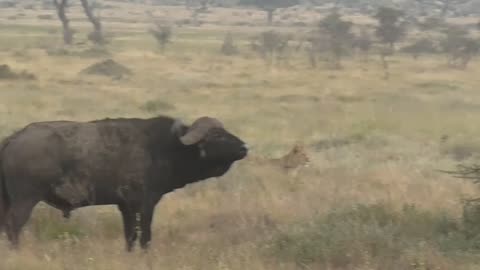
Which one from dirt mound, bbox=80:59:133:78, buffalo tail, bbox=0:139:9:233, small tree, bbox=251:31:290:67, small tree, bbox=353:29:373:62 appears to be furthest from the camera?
small tree, bbox=353:29:373:62

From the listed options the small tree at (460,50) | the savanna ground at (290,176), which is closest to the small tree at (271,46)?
the savanna ground at (290,176)

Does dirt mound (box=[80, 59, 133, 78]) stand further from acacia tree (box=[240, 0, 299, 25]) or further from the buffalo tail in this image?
acacia tree (box=[240, 0, 299, 25])

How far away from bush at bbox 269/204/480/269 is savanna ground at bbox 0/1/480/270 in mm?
16

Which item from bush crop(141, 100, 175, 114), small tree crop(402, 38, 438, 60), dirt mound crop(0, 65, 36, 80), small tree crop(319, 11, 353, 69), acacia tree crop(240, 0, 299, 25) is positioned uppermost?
bush crop(141, 100, 175, 114)

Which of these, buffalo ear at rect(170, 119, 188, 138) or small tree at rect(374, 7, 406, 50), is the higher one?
buffalo ear at rect(170, 119, 188, 138)

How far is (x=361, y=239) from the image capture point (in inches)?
276

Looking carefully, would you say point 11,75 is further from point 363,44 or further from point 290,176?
point 363,44

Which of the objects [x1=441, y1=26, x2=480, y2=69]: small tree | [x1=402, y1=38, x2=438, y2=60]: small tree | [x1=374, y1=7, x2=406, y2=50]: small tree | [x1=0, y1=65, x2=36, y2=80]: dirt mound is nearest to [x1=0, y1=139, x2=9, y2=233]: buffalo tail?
[x1=0, y1=65, x2=36, y2=80]: dirt mound

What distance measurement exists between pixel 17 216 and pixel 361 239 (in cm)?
282

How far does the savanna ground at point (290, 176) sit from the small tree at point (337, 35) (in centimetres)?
397

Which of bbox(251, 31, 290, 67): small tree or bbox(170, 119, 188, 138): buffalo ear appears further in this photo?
bbox(251, 31, 290, 67): small tree

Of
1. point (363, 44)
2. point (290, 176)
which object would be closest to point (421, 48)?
point (363, 44)

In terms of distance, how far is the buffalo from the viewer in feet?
22.5

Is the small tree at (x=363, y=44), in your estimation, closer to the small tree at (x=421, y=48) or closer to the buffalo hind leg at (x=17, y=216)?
the small tree at (x=421, y=48)
